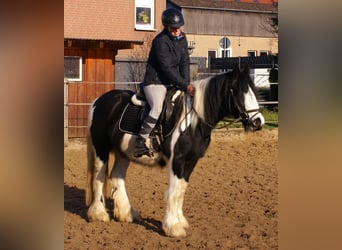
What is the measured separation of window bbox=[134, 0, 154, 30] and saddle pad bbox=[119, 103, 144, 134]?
7937 millimetres

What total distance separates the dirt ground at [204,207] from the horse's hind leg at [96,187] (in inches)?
3.2

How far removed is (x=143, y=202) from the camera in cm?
479

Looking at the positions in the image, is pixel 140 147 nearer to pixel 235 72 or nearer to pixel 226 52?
pixel 235 72

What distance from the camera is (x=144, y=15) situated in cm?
1215

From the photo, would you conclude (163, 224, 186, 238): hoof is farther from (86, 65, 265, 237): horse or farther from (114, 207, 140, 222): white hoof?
(114, 207, 140, 222): white hoof

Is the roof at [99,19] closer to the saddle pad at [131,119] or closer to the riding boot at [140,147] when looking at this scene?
the saddle pad at [131,119]

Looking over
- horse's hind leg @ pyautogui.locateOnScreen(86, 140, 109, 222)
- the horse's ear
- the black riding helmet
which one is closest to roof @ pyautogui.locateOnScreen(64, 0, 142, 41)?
horse's hind leg @ pyautogui.locateOnScreen(86, 140, 109, 222)

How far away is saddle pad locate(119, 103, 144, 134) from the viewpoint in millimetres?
3926

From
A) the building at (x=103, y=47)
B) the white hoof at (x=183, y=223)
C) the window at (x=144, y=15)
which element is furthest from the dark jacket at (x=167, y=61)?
the window at (x=144, y=15)

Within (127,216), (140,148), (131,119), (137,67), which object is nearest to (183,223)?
(127,216)

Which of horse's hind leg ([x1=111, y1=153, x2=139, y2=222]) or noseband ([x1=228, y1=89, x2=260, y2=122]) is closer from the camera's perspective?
noseband ([x1=228, y1=89, x2=260, y2=122])

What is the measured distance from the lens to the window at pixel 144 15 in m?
11.9
